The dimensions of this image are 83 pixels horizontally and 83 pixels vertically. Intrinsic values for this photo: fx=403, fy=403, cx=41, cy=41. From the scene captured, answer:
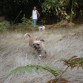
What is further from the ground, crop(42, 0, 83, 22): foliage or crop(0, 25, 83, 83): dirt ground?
crop(0, 25, 83, 83): dirt ground

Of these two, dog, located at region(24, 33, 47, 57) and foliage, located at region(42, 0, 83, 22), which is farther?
foliage, located at region(42, 0, 83, 22)

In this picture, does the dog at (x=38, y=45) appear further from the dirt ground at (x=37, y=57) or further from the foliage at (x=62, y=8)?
the foliage at (x=62, y=8)

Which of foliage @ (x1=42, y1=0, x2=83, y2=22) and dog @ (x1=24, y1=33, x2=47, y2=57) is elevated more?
dog @ (x1=24, y1=33, x2=47, y2=57)

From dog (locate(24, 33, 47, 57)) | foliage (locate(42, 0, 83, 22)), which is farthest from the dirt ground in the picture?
foliage (locate(42, 0, 83, 22))

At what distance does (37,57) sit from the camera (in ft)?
40.3

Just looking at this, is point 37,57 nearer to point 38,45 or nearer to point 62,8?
point 38,45

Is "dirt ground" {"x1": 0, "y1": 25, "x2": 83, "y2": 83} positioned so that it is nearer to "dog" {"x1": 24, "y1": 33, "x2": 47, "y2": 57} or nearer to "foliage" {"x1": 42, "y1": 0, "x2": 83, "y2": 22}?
"dog" {"x1": 24, "y1": 33, "x2": 47, "y2": 57}

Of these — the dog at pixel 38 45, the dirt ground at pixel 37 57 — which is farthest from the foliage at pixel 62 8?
the dog at pixel 38 45

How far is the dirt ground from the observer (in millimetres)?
9445

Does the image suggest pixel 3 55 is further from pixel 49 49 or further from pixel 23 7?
pixel 23 7

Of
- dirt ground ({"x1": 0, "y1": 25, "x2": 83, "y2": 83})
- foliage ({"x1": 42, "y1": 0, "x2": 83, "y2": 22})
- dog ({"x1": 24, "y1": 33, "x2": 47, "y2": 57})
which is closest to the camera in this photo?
dirt ground ({"x1": 0, "y1": 25, "x2": 83, "y2": 83})

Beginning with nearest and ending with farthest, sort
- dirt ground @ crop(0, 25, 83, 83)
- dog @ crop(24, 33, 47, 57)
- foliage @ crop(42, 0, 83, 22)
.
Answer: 1. dirt ground @ crop(0, 25, 83, 83)
2. dog @ crop(24, 33, 47, 57)
3. foliage @ crop(42, 0, 83, 22)

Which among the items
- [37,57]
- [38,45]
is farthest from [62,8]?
[37,57]

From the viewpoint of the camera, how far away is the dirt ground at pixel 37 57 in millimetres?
9445
